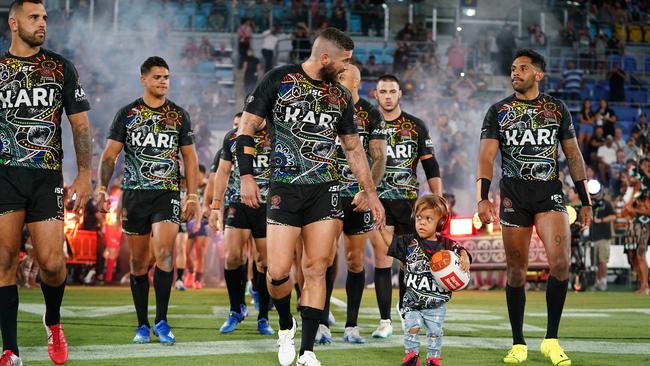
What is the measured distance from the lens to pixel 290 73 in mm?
6684

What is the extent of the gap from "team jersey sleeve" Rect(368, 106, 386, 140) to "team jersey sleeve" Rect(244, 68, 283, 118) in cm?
245

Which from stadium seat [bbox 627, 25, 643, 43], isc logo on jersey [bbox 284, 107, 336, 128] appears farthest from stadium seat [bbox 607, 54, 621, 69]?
isc logo on jersey [bbox 284, 107, 336, 128]

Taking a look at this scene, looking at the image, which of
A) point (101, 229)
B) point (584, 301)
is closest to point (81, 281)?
point (101, 229)

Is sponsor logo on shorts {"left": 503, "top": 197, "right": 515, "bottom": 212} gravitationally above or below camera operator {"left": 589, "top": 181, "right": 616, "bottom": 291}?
above

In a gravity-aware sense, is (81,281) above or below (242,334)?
below

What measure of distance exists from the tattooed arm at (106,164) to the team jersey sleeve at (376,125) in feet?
7.73

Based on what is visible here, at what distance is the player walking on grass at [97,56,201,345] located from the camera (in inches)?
335

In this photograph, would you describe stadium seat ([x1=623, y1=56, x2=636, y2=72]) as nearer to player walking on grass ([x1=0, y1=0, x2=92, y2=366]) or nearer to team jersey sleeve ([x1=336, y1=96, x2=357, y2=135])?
team jersey sleeve ([x1=336, y1=96, x2=357, y2=135])

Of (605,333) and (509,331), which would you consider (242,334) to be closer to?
(509,331)

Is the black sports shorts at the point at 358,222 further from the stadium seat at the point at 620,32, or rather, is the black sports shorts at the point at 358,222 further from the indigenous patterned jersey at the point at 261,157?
the stadium seat at the point at 620,32

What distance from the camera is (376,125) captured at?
9039mm

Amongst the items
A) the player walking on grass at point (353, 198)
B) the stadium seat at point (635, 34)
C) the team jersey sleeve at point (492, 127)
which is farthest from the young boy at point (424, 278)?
the stadium seat at point (635, 34)

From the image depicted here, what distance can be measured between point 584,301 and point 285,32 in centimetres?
1408

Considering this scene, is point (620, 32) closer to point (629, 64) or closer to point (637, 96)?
point (629, 64)
